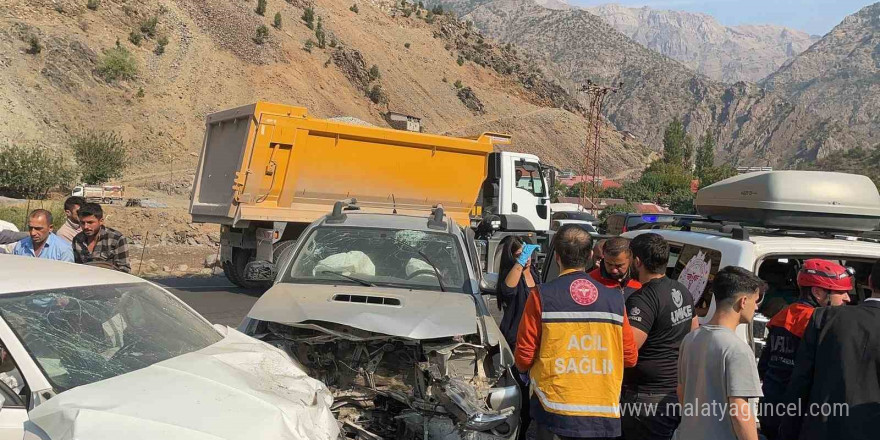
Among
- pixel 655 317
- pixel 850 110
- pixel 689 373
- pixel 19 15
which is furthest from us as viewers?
pixel 850 110

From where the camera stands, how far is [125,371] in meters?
3.45

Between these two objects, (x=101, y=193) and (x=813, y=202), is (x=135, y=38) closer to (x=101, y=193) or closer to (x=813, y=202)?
(x=101, y=193)

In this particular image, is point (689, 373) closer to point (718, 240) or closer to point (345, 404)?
point (718, 240)

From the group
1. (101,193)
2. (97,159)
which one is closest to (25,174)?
(97,159)

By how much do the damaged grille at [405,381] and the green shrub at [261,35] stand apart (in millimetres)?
58322

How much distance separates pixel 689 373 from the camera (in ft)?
11.1

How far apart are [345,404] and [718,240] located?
8.49 ft

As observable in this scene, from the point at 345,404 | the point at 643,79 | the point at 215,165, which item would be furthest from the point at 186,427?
the point at 643,79

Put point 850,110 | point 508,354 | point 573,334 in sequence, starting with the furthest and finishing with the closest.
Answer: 1. point 850,110
2. point 508,354
3. point 573,334

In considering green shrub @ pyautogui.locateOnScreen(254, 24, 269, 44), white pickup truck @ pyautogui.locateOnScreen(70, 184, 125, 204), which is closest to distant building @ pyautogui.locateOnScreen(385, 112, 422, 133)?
green shrub @ pyautogui.locateOnScreen(254, 24, 269, 44)

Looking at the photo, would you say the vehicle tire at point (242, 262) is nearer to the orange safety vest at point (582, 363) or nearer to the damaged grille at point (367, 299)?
the damaged grille at point (367, 299)

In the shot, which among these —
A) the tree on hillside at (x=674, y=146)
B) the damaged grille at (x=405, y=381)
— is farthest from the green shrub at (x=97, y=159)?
the tree on hillside at (x=674, y=146)

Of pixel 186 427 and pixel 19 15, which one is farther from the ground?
pixel 19 15

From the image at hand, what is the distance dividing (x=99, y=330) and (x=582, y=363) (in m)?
2.44
